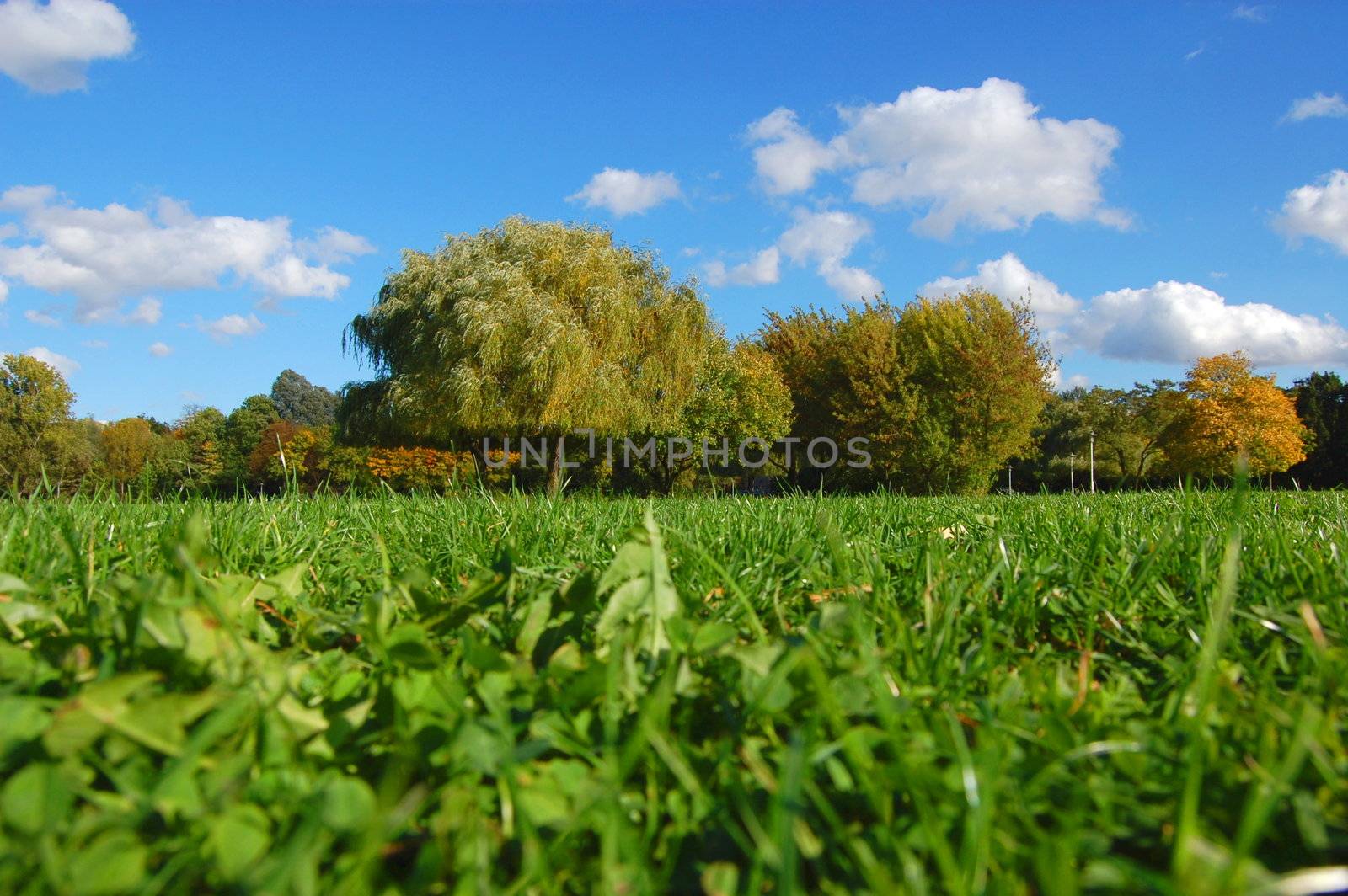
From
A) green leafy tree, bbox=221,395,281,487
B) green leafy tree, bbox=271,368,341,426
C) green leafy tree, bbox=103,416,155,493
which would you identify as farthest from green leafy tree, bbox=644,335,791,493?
green leafy tree, bbox=271,368,341,426

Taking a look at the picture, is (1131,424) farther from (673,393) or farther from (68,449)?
(68,449)

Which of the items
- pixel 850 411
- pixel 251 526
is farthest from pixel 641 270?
pixel 251 526

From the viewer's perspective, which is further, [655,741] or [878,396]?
[878,396]

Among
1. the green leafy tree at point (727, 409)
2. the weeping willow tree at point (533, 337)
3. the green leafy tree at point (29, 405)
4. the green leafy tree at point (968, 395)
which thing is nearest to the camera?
the weeping willow tree at point (533, 337)

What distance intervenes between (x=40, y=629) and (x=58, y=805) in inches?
28.8

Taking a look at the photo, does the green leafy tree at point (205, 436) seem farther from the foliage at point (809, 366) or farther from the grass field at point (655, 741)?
the grass field at point (655, 741)

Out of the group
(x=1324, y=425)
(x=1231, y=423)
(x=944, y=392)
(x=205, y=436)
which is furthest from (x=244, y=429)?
(x=1324, y=425)

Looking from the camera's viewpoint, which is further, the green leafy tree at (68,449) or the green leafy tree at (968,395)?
the green leafy tree at (68,449)

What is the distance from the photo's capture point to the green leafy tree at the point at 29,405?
→ 149 feet

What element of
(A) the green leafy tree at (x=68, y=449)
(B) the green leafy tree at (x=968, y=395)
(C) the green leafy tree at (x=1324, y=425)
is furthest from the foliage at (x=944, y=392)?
(A) the green leafy tree at (x=68, y=449)

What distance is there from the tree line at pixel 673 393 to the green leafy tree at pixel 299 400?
8792 centimetres

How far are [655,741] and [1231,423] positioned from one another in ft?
142

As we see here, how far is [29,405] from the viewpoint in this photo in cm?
4650

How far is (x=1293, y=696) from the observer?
42.1 inches
